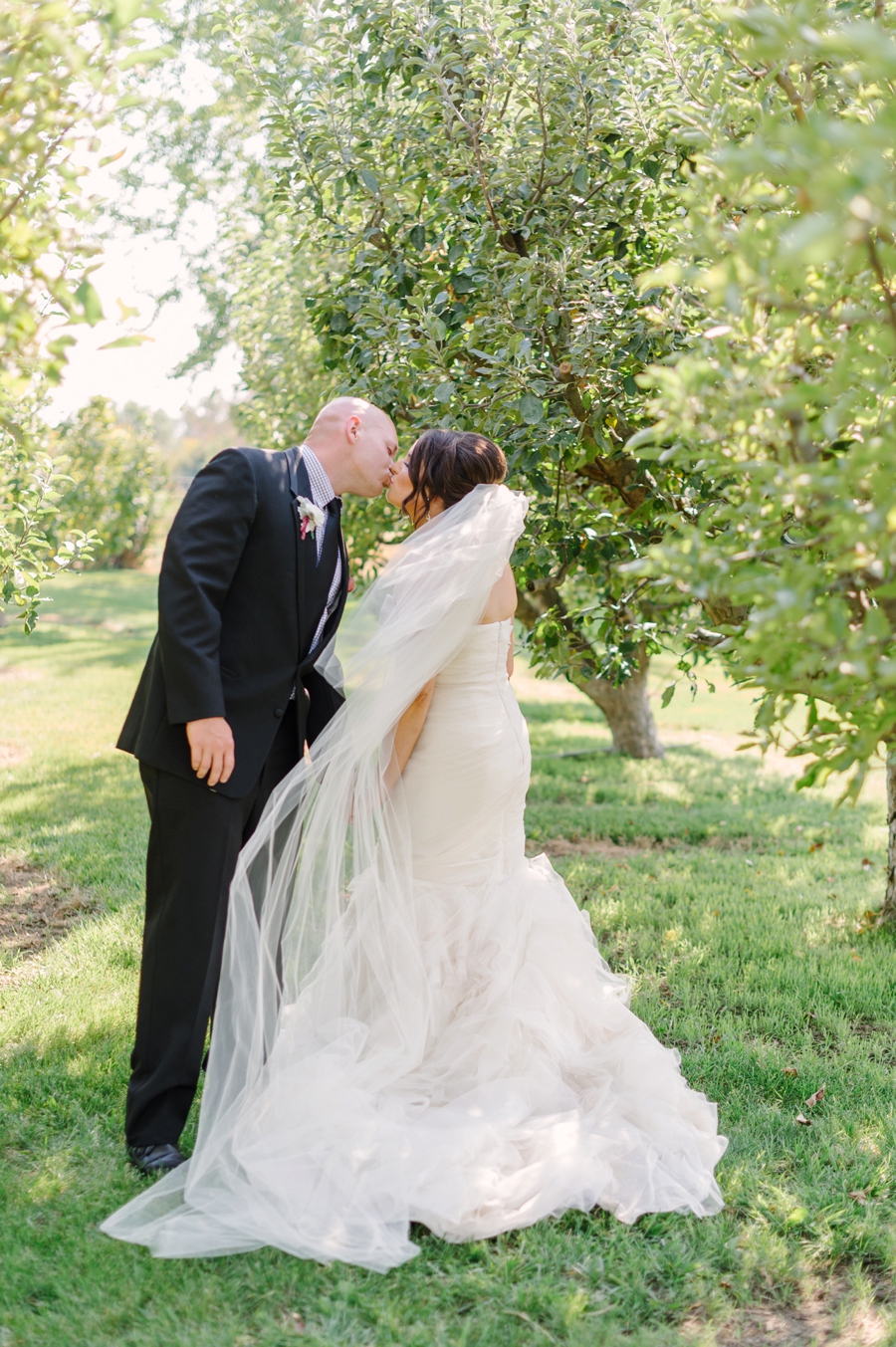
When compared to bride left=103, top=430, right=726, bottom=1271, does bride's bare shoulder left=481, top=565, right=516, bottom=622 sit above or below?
above

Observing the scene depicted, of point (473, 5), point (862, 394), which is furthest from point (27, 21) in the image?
point (473, 5)

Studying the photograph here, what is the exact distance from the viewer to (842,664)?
5.97 ft

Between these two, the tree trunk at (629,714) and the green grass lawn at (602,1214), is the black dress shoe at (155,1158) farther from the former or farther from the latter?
the tree trunk at (629,714)

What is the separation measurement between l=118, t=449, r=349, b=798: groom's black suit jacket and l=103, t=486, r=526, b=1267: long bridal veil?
20 cm

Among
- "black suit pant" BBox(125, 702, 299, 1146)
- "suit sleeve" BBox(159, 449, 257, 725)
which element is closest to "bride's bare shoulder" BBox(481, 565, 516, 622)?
"suit sleeve" BBox(159, 449, 257, 725)

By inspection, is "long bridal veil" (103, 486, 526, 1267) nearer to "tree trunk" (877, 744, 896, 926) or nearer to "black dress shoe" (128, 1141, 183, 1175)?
"black dress shoe" (128, 1141, 183, 1175)

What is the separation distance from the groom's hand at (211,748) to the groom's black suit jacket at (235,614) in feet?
0.11

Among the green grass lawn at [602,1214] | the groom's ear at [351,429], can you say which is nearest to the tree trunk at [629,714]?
the green grass lawn at [602,1214]

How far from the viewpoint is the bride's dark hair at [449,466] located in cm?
351

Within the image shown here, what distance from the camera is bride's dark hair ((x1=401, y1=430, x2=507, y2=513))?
351 centimetres

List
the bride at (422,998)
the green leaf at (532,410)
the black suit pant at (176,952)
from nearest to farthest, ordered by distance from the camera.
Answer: the bride at (422,998), the black suit pant at (176,952), the green leaf at (532,410)

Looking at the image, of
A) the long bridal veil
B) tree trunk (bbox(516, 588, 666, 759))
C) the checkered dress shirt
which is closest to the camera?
the long bridal veil

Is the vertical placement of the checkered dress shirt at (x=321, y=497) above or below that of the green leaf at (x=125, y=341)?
below

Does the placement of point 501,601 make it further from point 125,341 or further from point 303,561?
point 125,341
